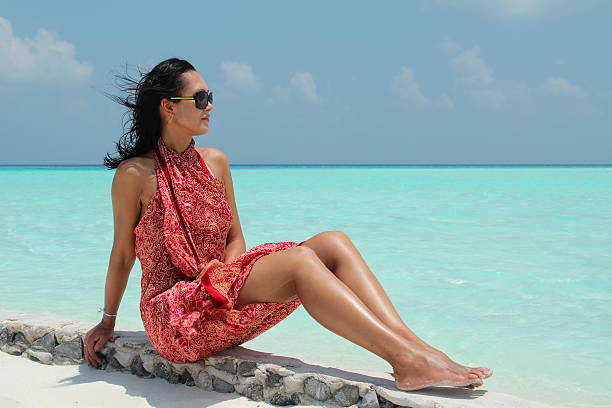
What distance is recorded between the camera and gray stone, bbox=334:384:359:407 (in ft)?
7.77

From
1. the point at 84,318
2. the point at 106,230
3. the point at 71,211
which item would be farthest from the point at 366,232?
the point at 71,211

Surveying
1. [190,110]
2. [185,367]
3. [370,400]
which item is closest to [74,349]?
[185,367]

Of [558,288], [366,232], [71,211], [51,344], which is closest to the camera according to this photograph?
[51,344]

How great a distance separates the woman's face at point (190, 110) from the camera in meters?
2.72

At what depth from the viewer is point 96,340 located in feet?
9.75

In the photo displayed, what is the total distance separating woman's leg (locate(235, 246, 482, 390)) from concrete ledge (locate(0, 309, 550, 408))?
8 cm

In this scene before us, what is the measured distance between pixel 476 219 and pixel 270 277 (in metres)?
10.8

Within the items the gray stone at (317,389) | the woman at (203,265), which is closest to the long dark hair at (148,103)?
the woman at (203,265)

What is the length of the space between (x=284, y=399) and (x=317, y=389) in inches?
6.2

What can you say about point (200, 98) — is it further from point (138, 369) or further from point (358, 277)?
point (138, 369)

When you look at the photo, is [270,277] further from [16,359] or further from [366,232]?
[366,232]

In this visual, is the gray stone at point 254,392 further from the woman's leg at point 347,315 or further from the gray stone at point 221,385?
the woman's leg at point 347,315

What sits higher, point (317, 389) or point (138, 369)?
point (317, 389)

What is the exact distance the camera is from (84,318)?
16.6ft
